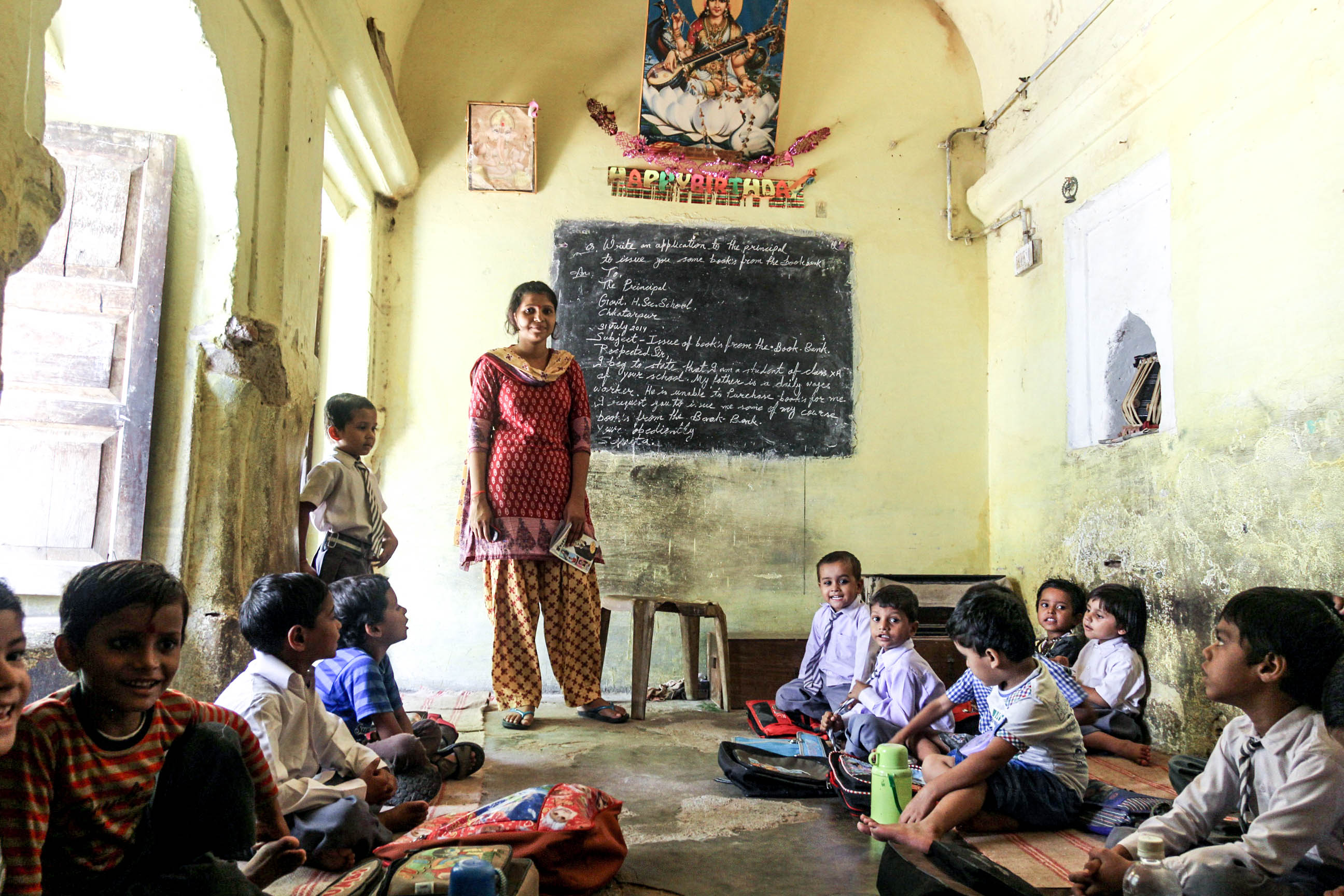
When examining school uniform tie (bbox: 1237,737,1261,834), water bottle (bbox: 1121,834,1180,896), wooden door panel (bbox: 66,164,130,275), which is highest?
wooden door panel (bbox: 66,164,130,275)

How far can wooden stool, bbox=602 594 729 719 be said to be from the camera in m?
3.97

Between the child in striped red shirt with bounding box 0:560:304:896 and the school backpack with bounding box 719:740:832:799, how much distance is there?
1.50m

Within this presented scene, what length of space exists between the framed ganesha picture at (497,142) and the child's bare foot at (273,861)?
4.01 meters

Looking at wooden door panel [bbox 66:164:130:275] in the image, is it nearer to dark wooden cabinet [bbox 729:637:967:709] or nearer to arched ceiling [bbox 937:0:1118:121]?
dark wooden cabinet [bbox 729:637:967:709]

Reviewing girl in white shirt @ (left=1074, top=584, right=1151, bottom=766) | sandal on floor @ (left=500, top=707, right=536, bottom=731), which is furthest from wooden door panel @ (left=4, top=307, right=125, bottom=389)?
girl in white shirt @ (left=1074, top=584, right=1151, bottom=766)

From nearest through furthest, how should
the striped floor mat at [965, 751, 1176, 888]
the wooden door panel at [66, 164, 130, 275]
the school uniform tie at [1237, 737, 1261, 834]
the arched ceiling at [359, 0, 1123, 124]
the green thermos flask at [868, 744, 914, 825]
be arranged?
the school uniform tie at [1237, 737, 1261, 834] → the striped floor mat at [965, 751, 1176, 888] → the green thermos flask at [868, 744, 914, 825] → the wooden door panel at [66, 164, 130, 275] → the arched ceiling at [359, 0, 1123, 124]

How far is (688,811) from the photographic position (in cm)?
255

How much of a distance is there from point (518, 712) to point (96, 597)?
240cm

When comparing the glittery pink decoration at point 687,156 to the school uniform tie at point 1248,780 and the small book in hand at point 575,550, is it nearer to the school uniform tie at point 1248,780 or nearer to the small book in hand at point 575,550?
the small book in hand at point 575,550

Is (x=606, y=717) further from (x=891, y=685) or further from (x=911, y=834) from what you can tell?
(x=911, y=834)

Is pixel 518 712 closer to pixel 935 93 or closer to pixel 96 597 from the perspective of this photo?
pixel 96 597

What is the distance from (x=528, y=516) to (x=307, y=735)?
173cm

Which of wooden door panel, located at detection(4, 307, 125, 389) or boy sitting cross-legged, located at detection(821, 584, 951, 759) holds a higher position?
wooden door panel, located at detection(4, 307, 125, 389)

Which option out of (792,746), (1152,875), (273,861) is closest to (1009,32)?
(792,746)
